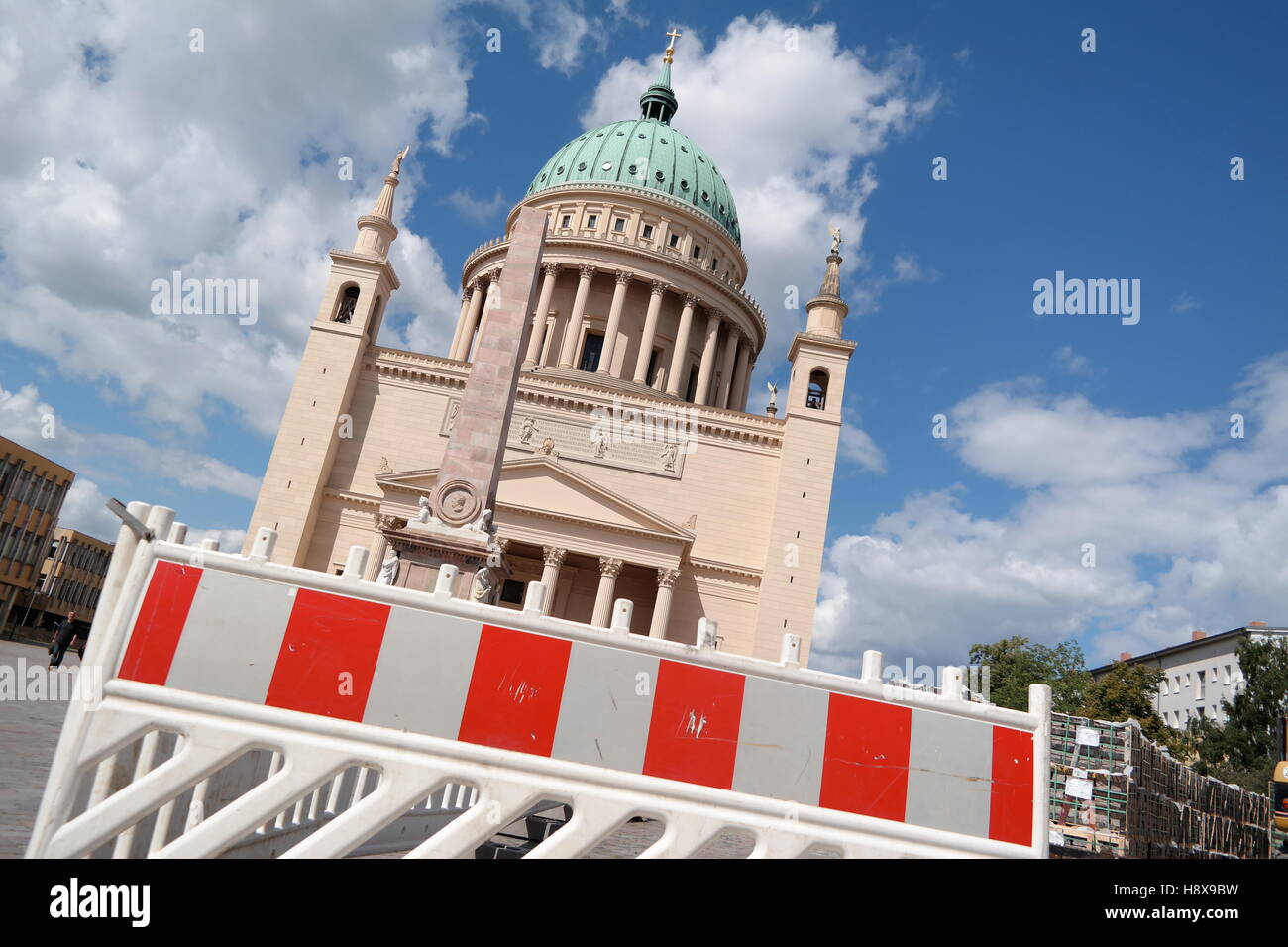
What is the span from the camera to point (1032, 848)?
3141mm

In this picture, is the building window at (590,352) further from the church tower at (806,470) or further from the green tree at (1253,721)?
the green tree at (1253,721)

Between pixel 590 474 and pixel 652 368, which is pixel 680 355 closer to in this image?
pixel 652 368

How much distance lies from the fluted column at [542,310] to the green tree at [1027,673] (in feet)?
105

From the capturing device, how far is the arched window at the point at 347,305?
40.7m

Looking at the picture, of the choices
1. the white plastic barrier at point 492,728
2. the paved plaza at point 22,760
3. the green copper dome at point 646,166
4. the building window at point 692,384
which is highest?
the green copper dome at point 646,166

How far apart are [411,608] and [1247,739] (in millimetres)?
49323

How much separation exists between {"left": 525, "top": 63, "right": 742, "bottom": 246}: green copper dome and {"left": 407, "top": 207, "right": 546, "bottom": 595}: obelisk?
43045mm

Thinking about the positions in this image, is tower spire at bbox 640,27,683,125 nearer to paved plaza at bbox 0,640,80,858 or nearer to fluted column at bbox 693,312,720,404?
fluted column at bbox 693,312,720,404

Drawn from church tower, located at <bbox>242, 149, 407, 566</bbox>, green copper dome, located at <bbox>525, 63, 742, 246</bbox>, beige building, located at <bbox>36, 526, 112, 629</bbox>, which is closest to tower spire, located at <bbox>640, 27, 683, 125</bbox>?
green copper dome, located at <bbox>525, 63, 742, 246</bbox>

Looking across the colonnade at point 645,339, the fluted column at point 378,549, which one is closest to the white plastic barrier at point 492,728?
the fluted column at point 378,549

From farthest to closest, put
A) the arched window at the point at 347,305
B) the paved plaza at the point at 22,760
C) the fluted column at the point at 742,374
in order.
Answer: the fluted column at the point at 742,374
the arched window at the point at 347,305
the paved plaza at the point at 22,760

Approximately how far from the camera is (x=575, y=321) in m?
50.4
